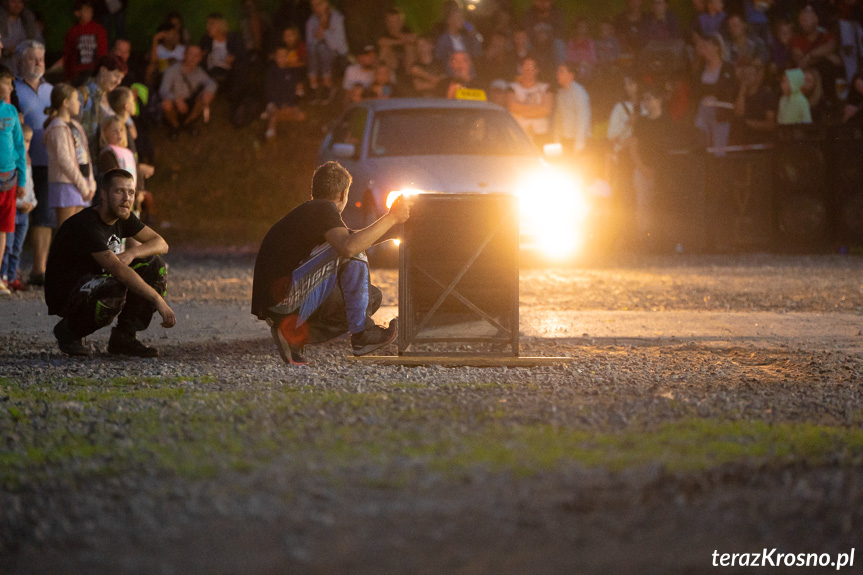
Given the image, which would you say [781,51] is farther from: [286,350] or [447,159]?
[286,350]

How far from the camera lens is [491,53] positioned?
1667cm

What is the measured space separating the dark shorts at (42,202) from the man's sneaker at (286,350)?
15.3ft

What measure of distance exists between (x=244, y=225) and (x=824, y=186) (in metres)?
8.77

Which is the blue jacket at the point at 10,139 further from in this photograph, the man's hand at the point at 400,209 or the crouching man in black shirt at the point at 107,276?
the man's hand at the point at 400,209

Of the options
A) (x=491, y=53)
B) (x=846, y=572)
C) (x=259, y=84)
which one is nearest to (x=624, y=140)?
(x=491, y=53)

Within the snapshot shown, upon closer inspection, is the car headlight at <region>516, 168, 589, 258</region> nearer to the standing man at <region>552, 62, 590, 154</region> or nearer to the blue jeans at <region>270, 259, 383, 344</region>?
the standing man at <region>552, 62, 590, 154</region>

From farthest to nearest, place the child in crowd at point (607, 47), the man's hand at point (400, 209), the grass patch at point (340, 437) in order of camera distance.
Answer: the child in crowd at point (607, 47) < the man's hand at point (400, 209) < the grass patch at point (340, 437)

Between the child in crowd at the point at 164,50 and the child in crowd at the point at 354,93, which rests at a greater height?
the child in crowd at the point at 164,50

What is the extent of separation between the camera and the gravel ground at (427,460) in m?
3.71

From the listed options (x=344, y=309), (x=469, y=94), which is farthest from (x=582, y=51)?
(x=344, y=309)

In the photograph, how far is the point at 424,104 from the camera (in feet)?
44.7

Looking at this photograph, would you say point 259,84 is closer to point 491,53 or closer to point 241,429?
point 491,53

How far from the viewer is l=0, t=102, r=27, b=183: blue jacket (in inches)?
401

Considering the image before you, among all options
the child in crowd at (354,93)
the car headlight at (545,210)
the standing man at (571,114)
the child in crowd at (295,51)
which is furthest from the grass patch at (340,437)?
the child in crowd at (295,51)
